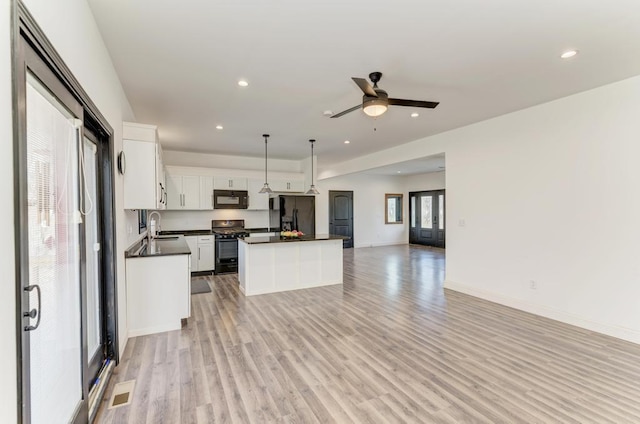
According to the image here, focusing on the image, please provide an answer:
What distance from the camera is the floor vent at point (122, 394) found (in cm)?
227

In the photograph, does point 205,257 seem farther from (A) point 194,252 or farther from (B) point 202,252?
(A) point 194,252

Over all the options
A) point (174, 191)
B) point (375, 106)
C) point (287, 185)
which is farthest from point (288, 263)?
point (375, 106)

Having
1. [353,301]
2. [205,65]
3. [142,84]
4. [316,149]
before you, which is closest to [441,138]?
[316,149]

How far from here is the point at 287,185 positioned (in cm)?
781

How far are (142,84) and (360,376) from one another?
3726 mm

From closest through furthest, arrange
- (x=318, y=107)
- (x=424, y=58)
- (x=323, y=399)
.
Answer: (x=323, y=399), (x=424, y=58), (x=318, y=107)

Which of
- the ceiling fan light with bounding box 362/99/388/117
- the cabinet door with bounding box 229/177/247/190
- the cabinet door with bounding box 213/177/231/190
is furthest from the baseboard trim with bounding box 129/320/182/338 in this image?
the cabinet door with bounding box 229/177/247/190

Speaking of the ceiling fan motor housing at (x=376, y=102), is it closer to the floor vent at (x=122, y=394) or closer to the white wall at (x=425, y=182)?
the floor vent at (x=122, y=394)

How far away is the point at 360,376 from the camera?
2602 millimetres

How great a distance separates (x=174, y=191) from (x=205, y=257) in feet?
5.25

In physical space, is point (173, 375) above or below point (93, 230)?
below

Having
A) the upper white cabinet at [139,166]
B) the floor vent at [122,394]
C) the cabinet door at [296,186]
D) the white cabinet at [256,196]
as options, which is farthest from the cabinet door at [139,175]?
the cabinet door at [296,186]

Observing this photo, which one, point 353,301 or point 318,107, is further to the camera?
point 353,301

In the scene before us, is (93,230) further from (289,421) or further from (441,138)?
(441,138)
